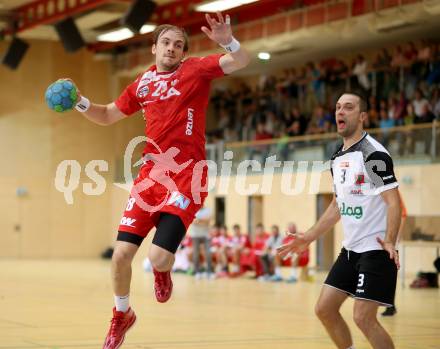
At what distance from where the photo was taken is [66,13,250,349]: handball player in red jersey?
7.12 m

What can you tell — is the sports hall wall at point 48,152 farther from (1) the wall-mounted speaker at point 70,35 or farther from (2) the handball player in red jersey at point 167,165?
(2) the handball player in red jersey at point 167,165

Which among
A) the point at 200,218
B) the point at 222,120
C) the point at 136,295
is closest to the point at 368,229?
the point at 136,295

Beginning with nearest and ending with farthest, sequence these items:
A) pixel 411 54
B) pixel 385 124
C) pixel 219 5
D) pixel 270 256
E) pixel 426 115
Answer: pixel 270 256 < pixel 426 115 < pixel 385 124 < pixel 411 54 < pixel 219 5

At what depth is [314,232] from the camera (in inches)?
292

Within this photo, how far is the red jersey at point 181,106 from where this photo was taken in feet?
23.7

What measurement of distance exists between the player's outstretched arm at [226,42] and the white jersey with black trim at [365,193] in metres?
1.14

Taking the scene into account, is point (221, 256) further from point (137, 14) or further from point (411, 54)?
point (411, 54)

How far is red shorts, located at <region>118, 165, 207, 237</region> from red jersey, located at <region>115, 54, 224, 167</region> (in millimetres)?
197

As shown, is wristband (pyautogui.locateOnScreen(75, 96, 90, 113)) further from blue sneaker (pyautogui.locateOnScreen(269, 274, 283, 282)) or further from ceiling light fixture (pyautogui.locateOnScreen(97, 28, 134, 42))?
ceiling light fixture (pyautogui.locateOnScreen(97, 28, 134, 42))

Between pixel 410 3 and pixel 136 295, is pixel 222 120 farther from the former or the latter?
pixel 136 295

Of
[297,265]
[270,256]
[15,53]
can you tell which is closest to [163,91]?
[297,265]

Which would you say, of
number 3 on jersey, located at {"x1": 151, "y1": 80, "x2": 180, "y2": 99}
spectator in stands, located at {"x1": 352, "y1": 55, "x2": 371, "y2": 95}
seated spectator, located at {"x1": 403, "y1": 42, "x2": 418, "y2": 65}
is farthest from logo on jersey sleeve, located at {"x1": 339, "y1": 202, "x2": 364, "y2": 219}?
spectator in stands, located at {"x1": 352, "y1": 55, "x2": 371, "y2": 95}

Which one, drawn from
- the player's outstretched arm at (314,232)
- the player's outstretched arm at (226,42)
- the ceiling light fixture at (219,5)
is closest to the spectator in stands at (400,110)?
the ceiling light fixture at (219,5)

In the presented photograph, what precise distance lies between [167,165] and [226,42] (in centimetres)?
110
